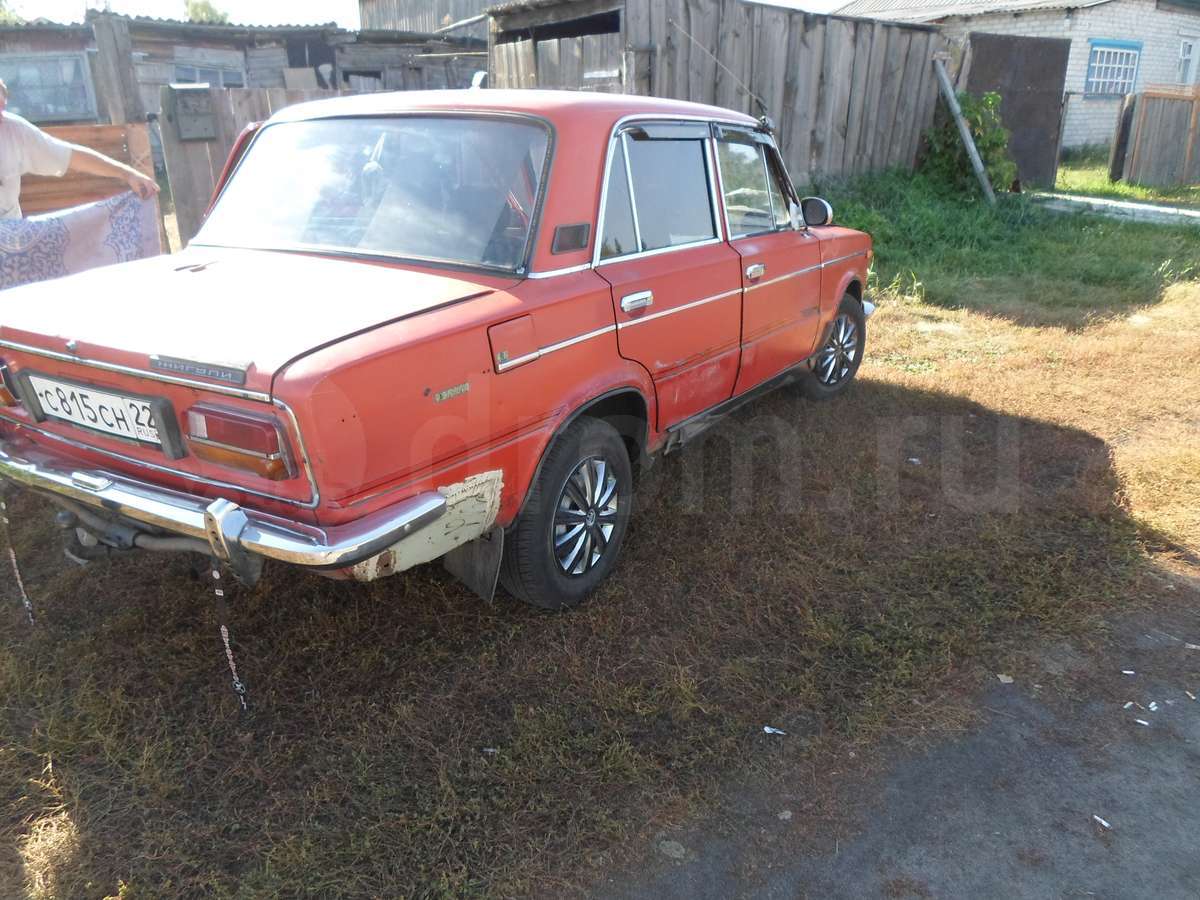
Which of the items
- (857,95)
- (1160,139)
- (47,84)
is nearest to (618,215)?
(857,95)

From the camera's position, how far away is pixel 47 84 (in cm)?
1630

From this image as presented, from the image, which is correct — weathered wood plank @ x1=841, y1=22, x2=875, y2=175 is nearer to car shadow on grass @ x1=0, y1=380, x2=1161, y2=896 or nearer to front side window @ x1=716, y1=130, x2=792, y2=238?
front side window @ x1=716, y1=130, x2=792, y2=238

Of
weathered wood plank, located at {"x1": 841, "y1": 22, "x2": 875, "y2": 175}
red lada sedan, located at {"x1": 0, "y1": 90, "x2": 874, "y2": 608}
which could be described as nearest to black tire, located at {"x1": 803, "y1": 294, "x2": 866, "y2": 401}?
red lada sedan, located at {"x1": 0, "y1": 90, "x2": 874, "y2": 608}

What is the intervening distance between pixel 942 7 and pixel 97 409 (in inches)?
941

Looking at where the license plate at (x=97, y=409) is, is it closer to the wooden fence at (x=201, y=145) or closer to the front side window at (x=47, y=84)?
the wooden fence at (x=201, y=145)

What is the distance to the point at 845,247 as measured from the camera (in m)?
5.18

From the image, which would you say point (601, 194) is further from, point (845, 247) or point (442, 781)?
point (845, 247)

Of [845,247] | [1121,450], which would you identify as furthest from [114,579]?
[1121,450]

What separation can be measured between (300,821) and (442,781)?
1.33 feet

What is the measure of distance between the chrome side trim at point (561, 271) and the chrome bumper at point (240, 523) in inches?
34.4

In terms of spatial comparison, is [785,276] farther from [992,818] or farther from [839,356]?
[992,818]

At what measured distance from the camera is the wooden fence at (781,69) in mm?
8375

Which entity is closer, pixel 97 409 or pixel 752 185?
pixel 97 409

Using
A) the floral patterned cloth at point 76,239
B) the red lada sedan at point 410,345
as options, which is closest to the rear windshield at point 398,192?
the red lada sedan at point 410,345
